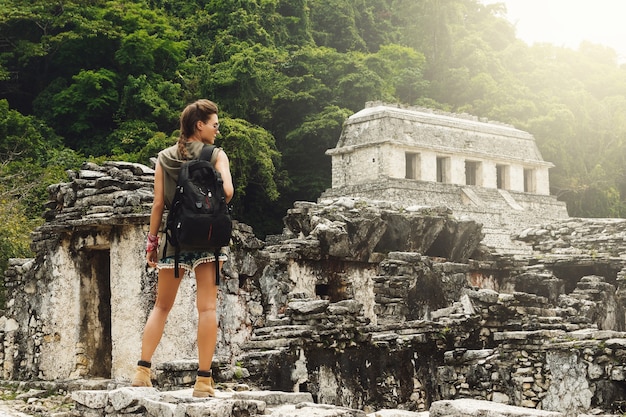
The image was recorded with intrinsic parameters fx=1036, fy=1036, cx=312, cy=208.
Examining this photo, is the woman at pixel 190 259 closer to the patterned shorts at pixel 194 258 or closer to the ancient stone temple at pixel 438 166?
the patterned shorts at pixel 194 258

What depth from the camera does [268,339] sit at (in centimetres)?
1034

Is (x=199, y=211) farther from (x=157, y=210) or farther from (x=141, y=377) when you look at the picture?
(x=141, y=377)

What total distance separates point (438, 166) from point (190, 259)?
97.6ft

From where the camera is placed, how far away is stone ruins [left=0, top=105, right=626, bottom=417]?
872 cm

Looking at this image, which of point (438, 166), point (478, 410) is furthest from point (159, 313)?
point (438, 166)

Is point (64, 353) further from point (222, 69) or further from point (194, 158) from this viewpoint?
point (222, 69)

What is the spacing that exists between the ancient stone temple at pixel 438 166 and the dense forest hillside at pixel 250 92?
102 inches

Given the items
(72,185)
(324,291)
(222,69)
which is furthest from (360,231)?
(222,69)

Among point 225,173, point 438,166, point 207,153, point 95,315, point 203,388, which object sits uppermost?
point 438,166

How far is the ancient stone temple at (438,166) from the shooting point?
1303 inches

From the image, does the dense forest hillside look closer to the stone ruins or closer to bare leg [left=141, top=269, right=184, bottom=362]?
the stone ruins

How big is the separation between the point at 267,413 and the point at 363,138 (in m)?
28.8

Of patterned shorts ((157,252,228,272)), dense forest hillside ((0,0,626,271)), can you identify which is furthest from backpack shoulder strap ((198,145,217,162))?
dense forest hillside ((0,0,626,271))

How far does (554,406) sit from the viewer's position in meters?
9.01
